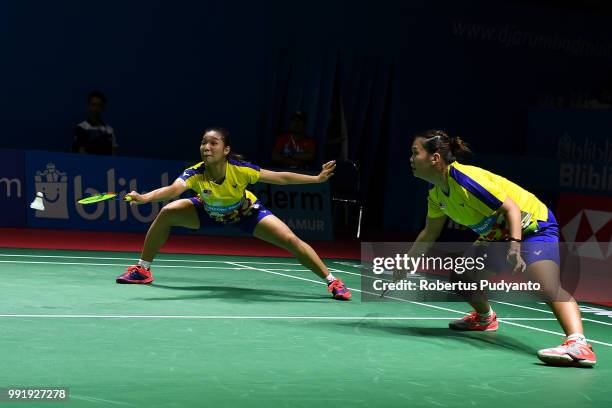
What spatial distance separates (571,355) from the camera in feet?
15.9

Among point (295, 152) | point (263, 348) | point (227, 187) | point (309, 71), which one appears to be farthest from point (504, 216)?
point (309, 71)

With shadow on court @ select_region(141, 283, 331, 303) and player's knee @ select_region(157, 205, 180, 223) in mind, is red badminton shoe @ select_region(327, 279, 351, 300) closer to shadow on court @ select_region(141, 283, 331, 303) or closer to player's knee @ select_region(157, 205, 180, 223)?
shadow on court @ select_region(141, 283, 331, 303)

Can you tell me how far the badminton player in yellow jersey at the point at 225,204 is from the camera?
7.30 metres

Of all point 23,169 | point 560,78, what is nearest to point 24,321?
point 23,169

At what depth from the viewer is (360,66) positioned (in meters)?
16.1

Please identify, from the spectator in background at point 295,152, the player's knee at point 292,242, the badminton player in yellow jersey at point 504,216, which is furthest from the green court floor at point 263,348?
the spectator in background at point 295,152

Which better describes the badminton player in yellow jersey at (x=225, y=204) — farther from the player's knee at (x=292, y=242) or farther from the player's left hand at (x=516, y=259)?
the player's left hand at (x=516, y=259)

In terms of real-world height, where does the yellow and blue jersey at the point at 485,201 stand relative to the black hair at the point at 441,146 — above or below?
below

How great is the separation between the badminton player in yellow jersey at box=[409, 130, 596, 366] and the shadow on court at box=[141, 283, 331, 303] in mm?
1763

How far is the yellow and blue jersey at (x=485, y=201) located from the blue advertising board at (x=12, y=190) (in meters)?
8.28

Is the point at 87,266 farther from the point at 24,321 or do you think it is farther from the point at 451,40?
the point at 451,40

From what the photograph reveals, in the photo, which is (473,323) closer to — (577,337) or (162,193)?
(577,337)

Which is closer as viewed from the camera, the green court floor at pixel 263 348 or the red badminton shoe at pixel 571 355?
the green court floor at pixel 263 348

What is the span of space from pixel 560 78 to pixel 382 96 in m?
4.24
